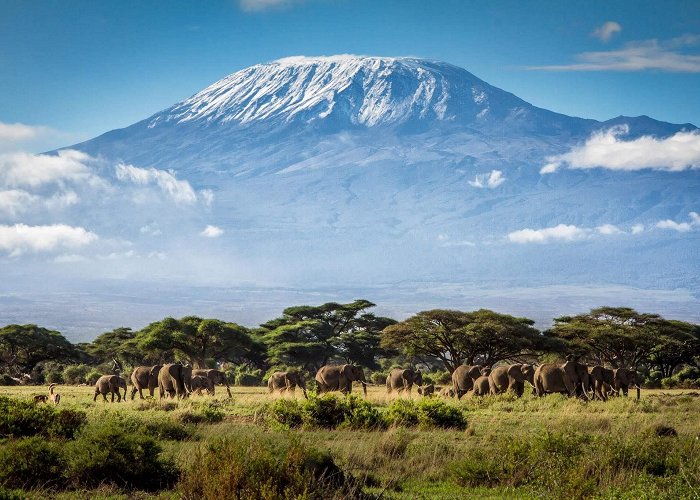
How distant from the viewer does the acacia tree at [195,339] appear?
48.5 metres

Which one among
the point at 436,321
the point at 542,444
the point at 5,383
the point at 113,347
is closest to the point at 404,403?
the point at 542,444

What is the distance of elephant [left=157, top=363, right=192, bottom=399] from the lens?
96.0 feet

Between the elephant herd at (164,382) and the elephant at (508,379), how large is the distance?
898cm

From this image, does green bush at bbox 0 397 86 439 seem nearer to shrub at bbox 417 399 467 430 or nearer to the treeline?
shrub at bbox 417 399 467 430

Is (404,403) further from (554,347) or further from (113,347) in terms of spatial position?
(113,347)

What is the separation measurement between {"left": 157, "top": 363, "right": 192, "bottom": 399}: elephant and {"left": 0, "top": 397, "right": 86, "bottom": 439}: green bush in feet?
39.3

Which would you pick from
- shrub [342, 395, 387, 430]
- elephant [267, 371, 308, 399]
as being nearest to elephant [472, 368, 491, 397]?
elephant [267, 371, 308, 399]

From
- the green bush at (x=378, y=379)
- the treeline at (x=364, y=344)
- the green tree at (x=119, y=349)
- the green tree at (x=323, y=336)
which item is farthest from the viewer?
the green tree at (x=119, y=349)

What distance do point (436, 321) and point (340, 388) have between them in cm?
1511

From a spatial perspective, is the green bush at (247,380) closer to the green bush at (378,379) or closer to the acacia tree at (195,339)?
the acacia tree at (195,339)

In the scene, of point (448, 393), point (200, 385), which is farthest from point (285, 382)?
point (448, 393)

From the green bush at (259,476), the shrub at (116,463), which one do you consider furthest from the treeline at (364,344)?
the green bush at (259,476)

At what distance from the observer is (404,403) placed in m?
21.2

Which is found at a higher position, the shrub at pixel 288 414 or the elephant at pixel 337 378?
the shrub at pixel 288 414
